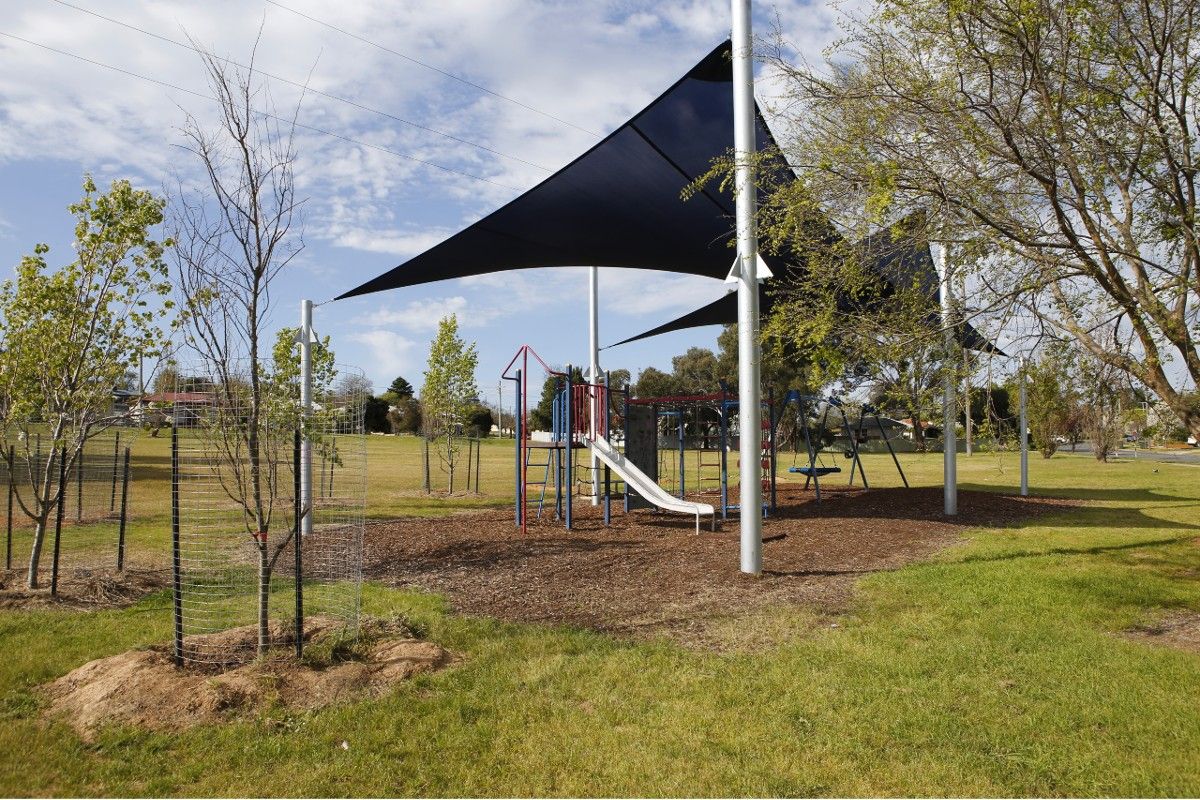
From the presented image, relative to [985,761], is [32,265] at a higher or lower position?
higher

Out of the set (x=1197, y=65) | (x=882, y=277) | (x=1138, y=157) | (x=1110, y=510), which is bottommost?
(x=1110, y=510)

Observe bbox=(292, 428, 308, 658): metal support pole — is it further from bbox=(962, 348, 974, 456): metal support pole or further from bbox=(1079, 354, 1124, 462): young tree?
bbox=(1079, 354, 1124, 462): young tree

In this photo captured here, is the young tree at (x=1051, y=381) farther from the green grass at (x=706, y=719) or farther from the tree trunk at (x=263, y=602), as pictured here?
the tree trunk at (x=263, y=602)

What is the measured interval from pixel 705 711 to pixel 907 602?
2.93 meters

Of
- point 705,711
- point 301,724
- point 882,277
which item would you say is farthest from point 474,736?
point 882,277

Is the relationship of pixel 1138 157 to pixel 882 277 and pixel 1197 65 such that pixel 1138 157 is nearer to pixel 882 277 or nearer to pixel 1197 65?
pixel 1197 65

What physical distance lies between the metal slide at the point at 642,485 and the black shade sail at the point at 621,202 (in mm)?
2649

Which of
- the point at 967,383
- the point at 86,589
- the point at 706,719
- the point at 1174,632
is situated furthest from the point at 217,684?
the point at 1174,632

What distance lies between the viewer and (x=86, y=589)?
20.1 ft

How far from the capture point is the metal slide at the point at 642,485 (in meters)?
9.70

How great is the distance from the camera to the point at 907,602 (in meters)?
5.87

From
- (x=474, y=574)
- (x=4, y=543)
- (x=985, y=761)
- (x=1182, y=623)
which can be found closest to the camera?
(x=985, y=761)

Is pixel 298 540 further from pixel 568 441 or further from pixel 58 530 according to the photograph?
pixel 568 441

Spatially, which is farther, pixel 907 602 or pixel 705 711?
pixel 907 602
